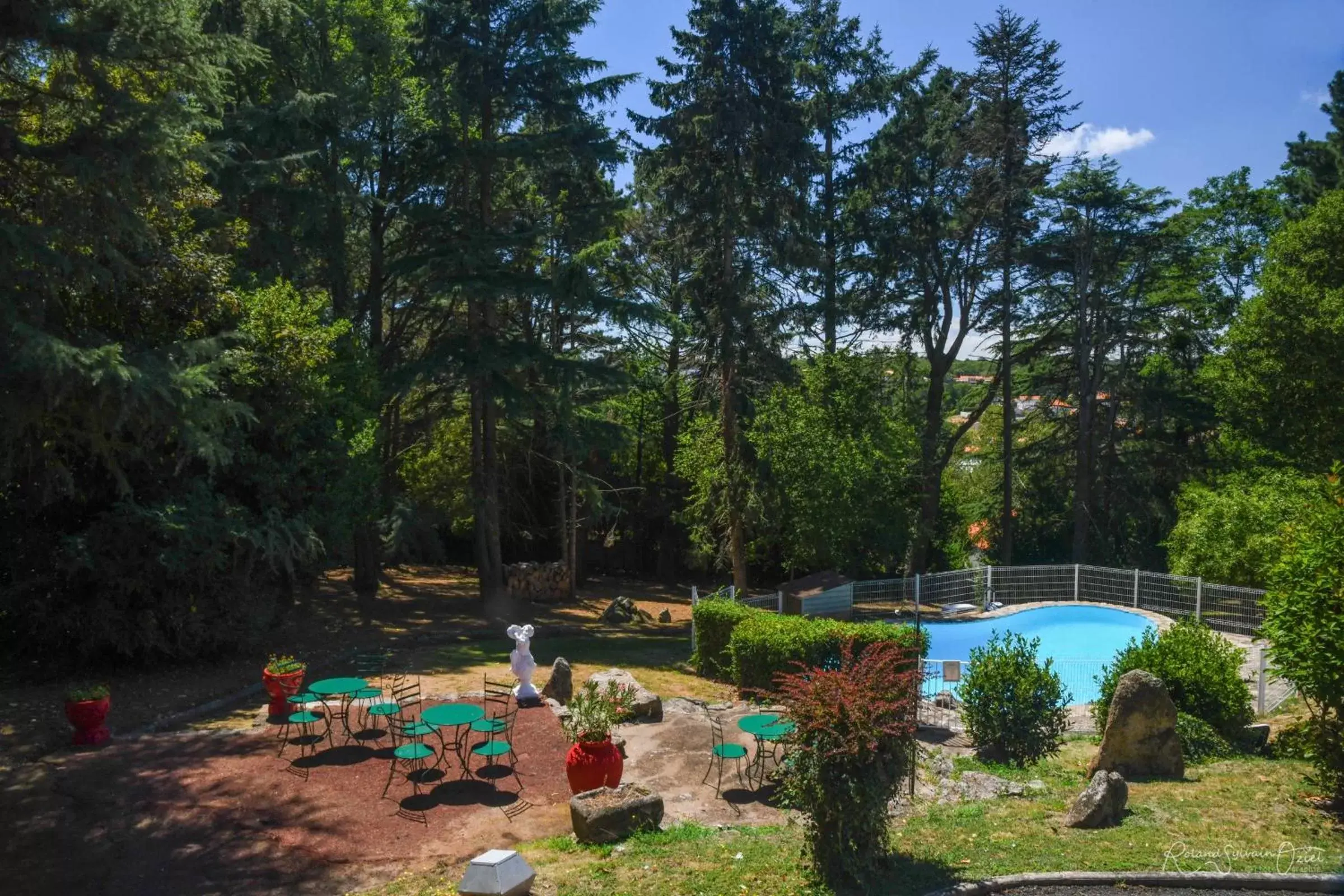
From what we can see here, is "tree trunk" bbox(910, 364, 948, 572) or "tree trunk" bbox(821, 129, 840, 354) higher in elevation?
"tree trunk" bbox(821, 129, 840, 354)

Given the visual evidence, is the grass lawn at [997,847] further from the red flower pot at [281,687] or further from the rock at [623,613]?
the rock at [623,613]

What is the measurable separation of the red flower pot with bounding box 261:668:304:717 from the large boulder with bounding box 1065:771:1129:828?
9.78 m

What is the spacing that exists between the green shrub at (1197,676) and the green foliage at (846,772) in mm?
5461

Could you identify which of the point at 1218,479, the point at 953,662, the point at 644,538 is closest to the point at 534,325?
the point at 644,538

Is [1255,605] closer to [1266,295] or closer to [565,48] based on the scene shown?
[1266,295]

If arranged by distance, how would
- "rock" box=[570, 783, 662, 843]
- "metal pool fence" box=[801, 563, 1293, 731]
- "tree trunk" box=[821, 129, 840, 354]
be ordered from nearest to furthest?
"rock" box=[570, 783, 662, 843]
"metal pool fence" box=[801, 563, 1293, 731]
"tree trunk" box=[821, 129, 840, 354]

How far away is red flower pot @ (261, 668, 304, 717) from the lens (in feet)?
40.8

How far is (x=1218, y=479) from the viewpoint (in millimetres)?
25641

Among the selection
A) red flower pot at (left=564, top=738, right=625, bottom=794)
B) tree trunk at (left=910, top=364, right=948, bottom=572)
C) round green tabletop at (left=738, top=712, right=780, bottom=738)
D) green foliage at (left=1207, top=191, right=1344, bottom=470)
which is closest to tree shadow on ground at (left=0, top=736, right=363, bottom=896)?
red flower pot at (left=564, top=738, right=625, bottom=794)

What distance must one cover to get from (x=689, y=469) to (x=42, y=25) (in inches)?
755

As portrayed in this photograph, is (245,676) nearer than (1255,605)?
Yes

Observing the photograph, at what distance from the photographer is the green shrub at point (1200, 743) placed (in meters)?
10.2

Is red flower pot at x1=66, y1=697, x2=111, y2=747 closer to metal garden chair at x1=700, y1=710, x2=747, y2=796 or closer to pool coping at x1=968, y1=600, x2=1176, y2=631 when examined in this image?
metal garden chair at x1=700, y1=710, x2=747, y2=796

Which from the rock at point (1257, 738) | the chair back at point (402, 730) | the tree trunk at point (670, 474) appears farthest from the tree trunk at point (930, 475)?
the chair back at point (402, 730)
